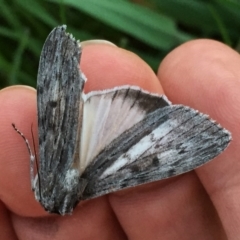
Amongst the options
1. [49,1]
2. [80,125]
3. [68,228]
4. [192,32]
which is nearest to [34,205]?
[68,228]

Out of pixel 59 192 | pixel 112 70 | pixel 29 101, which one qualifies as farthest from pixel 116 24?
pixel 59 192

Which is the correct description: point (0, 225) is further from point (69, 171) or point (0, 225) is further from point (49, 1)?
point (49, 1)

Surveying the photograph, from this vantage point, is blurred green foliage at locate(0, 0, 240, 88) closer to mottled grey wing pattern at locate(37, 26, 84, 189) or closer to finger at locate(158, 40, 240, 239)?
finger at locate(158, 40, 240, 239)

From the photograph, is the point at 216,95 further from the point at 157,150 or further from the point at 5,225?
the point at 5,225

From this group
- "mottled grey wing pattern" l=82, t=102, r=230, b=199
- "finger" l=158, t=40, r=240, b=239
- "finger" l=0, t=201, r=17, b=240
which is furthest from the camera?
"finger" l=0, t=201, r=17, b=240

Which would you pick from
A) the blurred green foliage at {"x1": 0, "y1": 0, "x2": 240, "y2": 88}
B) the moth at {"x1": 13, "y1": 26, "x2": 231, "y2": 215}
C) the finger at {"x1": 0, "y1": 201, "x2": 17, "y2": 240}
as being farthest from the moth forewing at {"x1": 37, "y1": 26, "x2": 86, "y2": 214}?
the blurred green foliage at {"x1": 0, "y1": 0, "x2": 240, "y2": 88}

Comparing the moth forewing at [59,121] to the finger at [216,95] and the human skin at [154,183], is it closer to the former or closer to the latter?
the human skin at [154,183]

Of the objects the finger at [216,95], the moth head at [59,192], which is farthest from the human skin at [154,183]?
the moth head at [59,192]
